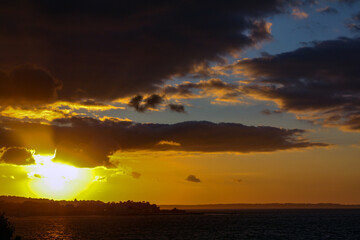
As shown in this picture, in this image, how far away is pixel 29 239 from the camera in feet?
479

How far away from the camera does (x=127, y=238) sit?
152875 millimetres

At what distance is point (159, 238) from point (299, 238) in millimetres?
48989

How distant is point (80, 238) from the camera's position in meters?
155

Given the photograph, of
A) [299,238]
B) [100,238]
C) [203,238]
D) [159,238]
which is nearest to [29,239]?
[100,238]

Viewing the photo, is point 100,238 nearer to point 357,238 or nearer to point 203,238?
point 203,238

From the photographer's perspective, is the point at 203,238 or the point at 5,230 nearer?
the point at 5,230

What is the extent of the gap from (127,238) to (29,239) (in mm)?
31859

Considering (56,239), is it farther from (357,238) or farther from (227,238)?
(357,238)

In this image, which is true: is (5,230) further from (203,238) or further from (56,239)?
(203,238)

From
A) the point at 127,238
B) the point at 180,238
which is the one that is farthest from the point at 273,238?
the point at 127,238

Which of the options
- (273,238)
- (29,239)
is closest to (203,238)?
(273,238)

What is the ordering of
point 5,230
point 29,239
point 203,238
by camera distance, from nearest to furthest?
1. point 5,230
2. point 29,239
3. point 203,238

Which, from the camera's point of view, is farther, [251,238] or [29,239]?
[251,238]

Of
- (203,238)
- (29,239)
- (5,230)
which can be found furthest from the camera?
(203,238)
